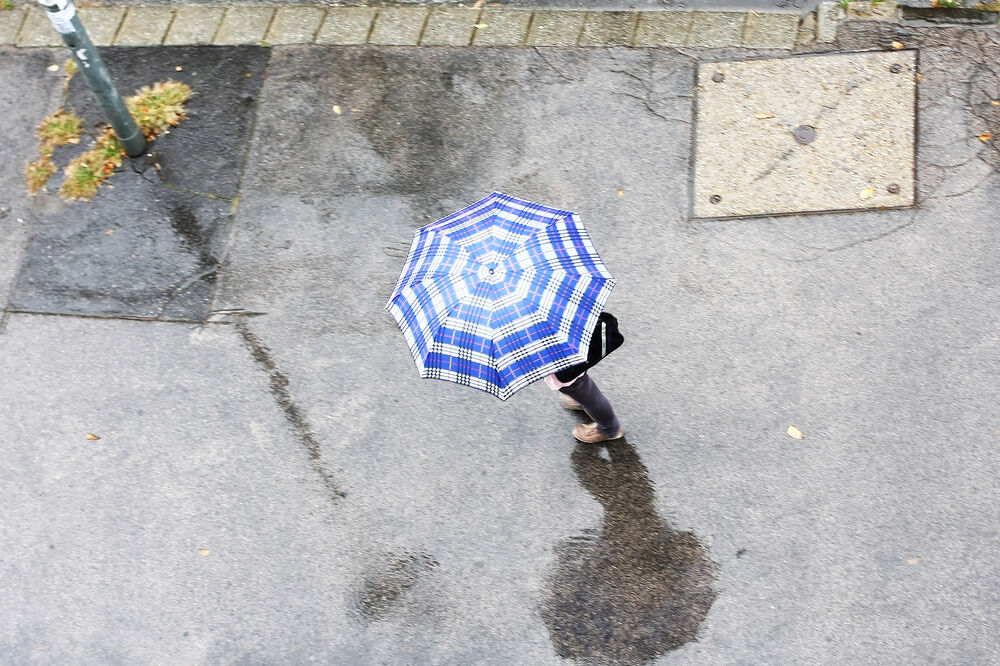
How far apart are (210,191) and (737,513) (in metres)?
4.40

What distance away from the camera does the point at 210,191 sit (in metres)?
6.39

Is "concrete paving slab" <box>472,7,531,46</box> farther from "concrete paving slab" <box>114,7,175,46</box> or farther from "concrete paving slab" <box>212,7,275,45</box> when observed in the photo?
"concrete paving slab" <box>114,7,175,46</box>

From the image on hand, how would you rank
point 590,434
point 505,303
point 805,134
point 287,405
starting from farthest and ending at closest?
point 805,134, point 287,405, point 590,434, point 505,303

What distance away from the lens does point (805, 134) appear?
6.11 m

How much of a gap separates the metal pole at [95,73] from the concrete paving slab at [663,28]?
394 centimetres

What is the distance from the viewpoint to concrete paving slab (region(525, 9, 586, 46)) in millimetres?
6832

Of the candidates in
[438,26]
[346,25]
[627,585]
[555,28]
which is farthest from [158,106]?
[627,585]

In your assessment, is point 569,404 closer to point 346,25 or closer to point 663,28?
point 663,28

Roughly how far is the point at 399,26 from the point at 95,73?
244 cm

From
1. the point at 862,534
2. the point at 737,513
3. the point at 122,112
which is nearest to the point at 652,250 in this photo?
the point at 737,513

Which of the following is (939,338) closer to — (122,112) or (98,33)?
(122,112)

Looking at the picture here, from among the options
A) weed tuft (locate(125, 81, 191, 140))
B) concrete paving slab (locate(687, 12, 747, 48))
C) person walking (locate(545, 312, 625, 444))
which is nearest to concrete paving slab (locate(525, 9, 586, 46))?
concrete paving slab (locate(687, 12, 747, 48))

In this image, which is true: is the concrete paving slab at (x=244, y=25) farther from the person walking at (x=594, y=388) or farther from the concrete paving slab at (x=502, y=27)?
the person walking at (x=594, y=388)

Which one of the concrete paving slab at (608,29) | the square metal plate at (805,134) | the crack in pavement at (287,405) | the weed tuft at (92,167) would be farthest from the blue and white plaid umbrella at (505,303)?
the weed tuft at (92,167)
